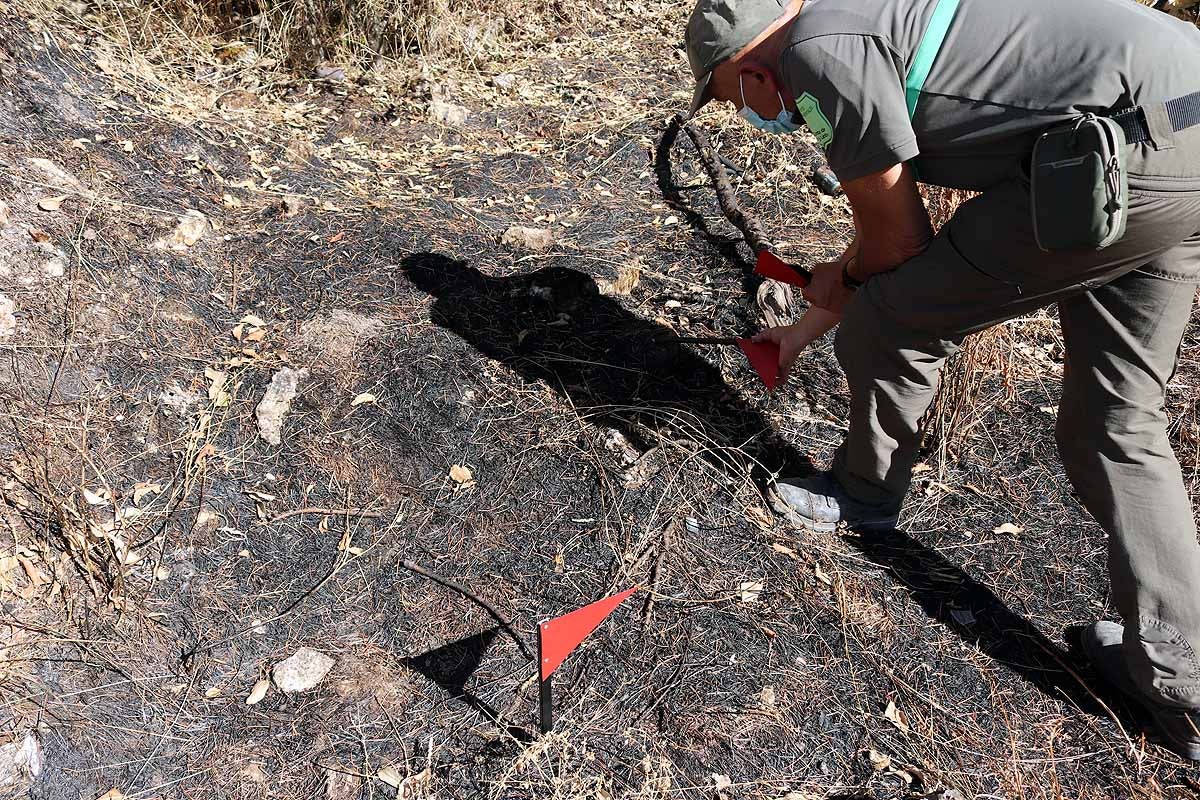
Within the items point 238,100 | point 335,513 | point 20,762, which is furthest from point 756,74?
point 238,100

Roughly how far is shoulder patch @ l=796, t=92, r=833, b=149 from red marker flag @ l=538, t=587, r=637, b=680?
1235 millimetres

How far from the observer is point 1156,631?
6.91 feet

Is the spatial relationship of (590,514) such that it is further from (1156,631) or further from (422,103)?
(422,103)

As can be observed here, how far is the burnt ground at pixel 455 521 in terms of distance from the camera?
216cm

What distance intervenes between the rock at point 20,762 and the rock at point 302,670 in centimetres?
56

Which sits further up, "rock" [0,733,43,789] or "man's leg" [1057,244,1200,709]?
"man's leg" [1057,244,1200,709]

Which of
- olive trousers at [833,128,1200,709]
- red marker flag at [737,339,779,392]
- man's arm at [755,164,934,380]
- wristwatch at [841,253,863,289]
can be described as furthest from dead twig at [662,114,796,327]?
olive trousers at [833,128,1200,709]

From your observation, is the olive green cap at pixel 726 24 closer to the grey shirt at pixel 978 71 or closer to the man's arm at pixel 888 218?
the grey shirt at pixel 978 71

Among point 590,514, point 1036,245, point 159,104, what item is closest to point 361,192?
point 159,104

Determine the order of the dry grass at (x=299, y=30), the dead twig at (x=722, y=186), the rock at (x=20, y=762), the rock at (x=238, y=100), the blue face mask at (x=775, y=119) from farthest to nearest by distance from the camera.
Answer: the dry grass at (x=299, y=30)
the rock at (x=238, y=100)
the dead twig at (x=722, y=186)
the blue face mask at (x=775, y=119)
the rock at (x=20, y=762)

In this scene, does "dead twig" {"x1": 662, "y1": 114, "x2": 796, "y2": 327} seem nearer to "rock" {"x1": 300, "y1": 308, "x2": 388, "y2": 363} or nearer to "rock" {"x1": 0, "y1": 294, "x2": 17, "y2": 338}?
"rock" {"x1": 300, "y1": 308, "x2": 388, "y2": 363}

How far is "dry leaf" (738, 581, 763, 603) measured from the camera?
251cm

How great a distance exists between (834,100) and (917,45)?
0.73 feet

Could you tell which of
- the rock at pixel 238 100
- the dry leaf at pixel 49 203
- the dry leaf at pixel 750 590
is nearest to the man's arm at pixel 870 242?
the dry leaf at pixel 750 590
